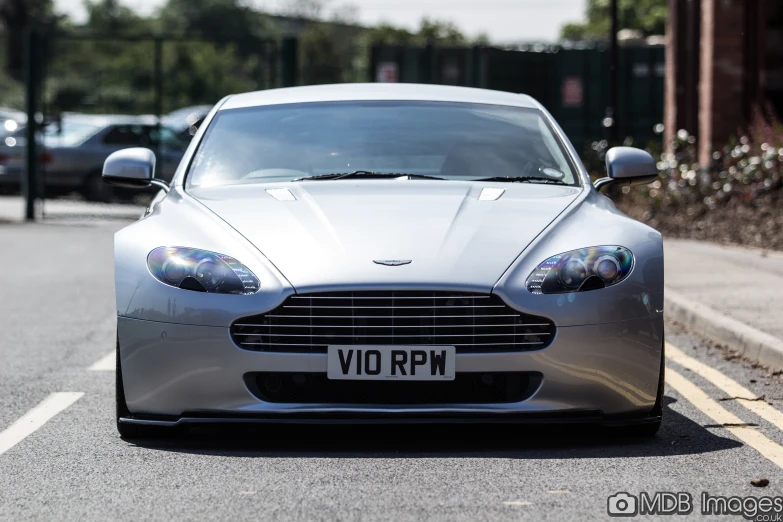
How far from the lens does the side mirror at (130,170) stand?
645cm

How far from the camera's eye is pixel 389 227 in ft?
17.7

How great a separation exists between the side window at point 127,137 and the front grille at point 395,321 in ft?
59.4

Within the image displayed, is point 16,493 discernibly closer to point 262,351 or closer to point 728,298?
point 262,351

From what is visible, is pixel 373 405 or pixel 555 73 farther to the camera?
pixel 555 73

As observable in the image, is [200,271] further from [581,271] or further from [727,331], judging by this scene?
[727,331]

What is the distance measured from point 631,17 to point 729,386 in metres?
63.3

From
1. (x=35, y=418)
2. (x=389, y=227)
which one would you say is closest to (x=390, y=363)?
(x=389, y=227)

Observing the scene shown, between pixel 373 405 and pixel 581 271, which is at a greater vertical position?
pixel 581 271

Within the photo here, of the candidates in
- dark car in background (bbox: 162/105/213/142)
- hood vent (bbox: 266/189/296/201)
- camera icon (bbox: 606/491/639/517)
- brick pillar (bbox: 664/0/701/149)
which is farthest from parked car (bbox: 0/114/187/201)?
camera icon (bbox: 606/491/639/517)

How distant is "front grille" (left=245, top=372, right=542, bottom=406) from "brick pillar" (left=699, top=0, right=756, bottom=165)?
1499 cm

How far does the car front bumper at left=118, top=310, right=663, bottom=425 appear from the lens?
16.6 feet

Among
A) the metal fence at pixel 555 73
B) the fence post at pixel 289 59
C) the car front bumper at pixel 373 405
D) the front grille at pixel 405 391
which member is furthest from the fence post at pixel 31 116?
the front grille at pixel 405 391

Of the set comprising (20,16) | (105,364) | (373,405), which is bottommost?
(105,364)

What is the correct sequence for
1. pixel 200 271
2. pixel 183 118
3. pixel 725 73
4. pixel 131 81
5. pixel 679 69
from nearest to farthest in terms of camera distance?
1. pixel 200 271
2. pixel 725 73
3. pixel 679 69
4. pixel 131 81
5. pixel 183 118
